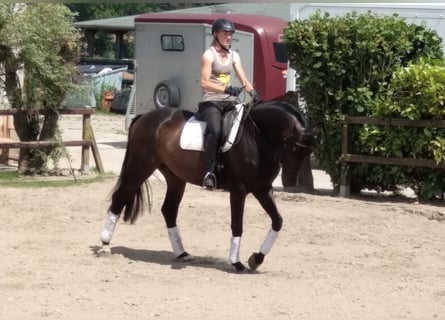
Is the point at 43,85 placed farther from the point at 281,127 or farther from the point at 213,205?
the point at 281,127

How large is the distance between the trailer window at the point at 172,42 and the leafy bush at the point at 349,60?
28.6 feet

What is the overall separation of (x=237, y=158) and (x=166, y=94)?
13847 millimetres

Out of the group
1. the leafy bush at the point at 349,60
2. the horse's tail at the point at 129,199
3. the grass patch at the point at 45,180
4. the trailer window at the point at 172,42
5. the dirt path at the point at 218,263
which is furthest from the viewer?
the trailer window at the point at 172,42

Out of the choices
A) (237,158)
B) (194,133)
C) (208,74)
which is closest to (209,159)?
(237,158)

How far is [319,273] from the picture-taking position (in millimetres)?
8766

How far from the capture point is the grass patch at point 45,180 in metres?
14.2

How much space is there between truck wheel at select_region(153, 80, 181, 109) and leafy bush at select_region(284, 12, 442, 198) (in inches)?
325

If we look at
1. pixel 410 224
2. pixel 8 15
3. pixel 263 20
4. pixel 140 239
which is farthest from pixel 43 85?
pixel 263 20

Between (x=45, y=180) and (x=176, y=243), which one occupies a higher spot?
(x=176, y=243)

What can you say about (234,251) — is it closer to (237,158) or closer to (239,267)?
(239,267)

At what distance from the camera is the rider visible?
8648 millimetres

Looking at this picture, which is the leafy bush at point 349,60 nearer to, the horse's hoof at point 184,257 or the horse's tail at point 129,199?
the horse's tail at point 129,199

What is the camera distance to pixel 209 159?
8.74 m

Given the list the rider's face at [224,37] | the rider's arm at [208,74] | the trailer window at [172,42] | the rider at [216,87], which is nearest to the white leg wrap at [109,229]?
the rider at [216,87]
